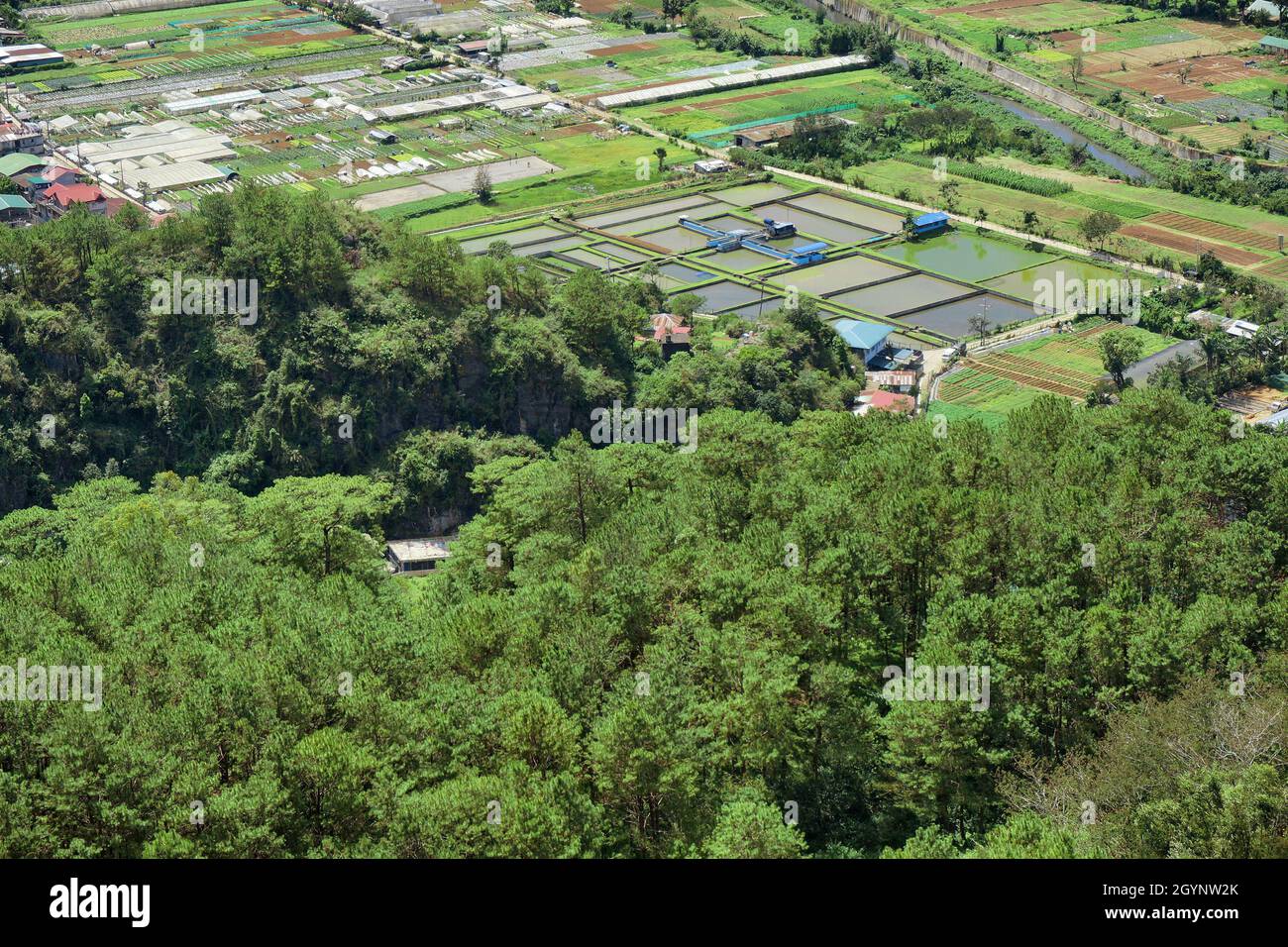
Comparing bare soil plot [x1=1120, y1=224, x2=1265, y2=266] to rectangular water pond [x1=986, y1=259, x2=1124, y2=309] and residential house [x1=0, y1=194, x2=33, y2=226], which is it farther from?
residential house [x1=0, y1=194, x2=33, y2=226]

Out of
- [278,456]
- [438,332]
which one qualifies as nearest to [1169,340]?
[438,332]

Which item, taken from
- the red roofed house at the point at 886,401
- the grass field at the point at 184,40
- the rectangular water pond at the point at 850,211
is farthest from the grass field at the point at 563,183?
the red roofed house at the point at 886,401

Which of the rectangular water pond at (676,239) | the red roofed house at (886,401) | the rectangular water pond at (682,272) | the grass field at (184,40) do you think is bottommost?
the red roofed house at (886,401)

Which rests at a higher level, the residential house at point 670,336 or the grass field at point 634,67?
the grass field at point 634,67

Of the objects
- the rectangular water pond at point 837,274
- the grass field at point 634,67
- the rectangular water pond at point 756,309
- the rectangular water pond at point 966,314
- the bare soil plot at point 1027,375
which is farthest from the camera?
the grass field at point 634,67

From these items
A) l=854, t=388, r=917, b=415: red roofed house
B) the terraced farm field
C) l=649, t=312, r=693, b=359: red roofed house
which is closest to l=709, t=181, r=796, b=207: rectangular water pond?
l=649, t=312, r=693, b=359: red roofed house

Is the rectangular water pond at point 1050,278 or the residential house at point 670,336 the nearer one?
the residential house at point 670,336

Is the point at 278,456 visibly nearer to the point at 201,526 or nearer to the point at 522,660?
the point at 201,526

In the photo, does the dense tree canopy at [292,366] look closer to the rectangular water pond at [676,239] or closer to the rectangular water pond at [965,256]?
the rectangular water pond at [676,239]
